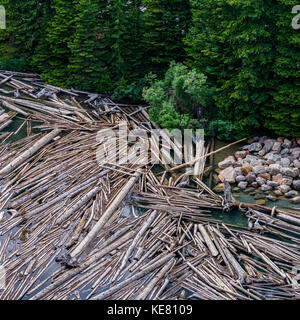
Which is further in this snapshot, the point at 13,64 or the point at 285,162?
the point at 13,64

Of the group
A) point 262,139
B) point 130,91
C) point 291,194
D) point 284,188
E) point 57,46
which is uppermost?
point 57,46

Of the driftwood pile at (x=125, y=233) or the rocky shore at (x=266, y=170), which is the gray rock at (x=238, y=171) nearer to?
the rocky shore at (x=266, y=170)

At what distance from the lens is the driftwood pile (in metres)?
10.5

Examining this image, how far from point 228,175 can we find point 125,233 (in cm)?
600

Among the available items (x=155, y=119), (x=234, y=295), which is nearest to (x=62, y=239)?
(x=234, y=295)

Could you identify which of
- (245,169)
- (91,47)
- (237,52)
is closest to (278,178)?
(245,169)

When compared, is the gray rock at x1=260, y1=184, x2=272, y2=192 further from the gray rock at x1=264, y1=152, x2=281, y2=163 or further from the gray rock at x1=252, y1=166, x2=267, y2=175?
the gray rock at x1=264, y1=152, x2=281, y2=163

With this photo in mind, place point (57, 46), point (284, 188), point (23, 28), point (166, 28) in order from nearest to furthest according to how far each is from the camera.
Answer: point (284, 188), point (166, 28), point (57, 46), point (23, 28)

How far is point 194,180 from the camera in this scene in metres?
16.1

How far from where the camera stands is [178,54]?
23.7 m

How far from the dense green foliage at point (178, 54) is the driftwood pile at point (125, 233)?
299 cm

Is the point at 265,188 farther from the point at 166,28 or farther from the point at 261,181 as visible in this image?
the point at 166,28

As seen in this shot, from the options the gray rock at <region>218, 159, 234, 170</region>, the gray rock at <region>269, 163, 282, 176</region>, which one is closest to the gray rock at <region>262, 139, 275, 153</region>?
the gray rock at <region>269, 163, 282, 176</region>
